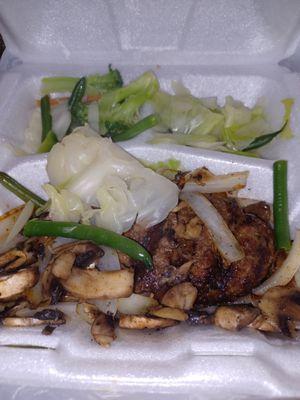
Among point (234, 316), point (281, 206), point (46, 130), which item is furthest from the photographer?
point (46, 130)

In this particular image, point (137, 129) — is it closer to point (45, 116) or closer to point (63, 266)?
point (45, 116)

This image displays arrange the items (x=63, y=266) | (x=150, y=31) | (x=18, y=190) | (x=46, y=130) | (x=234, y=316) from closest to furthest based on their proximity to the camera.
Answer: (x=234, y=316) → (x=63, y=266) → (x=18, y=190) → (x=46, y=130) → (x=150, y=31)

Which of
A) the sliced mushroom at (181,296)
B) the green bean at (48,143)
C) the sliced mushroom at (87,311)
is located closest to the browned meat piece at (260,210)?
the sliced mushroom at (181,296)

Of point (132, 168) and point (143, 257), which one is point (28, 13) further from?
point (143, 257)

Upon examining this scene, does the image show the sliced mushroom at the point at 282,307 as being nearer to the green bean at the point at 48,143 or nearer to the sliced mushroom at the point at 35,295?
the sliced mushroom at the point at 35,295

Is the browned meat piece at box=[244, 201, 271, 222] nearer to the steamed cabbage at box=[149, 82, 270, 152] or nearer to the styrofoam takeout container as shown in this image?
the styrofoam takeout container

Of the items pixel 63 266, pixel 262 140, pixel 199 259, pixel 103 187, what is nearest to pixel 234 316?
pixel 199 259
